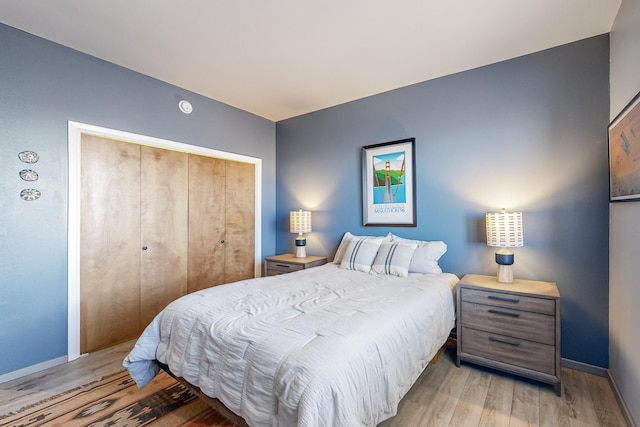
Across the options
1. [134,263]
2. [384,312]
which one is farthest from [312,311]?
[134,263]

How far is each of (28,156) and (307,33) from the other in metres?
2.41

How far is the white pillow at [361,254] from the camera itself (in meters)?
2.83

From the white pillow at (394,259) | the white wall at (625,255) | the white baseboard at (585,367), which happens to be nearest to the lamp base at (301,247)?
the white pillow at (394,259)

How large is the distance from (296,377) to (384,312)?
2.31ft

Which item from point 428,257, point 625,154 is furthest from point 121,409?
point 625,154

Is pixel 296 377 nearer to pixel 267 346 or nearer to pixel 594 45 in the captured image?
pixel 267 346

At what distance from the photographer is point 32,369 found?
2.26 meters

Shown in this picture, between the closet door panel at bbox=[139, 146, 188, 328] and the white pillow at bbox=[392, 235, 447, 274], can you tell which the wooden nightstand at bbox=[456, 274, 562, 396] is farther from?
the closet door panel at bbox=[139, 146, 188, 328]

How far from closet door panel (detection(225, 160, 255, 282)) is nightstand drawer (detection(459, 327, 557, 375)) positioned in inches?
109

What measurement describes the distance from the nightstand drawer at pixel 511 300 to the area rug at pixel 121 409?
1.93 metres

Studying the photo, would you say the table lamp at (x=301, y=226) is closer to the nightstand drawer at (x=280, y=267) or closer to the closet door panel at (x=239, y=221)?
the nightstand drawer at (x=280, y=267)

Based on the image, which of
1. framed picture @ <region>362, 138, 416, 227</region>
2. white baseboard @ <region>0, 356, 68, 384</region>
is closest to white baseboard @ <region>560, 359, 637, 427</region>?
framed picture @ <region>362, 138, 416, 227</region>

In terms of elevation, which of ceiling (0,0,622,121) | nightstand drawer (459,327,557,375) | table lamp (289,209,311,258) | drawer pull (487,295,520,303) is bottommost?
nightstand drawer (459,327,557,375)

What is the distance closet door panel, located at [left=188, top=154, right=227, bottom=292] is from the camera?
3.37 metres
